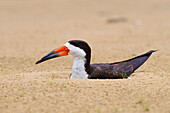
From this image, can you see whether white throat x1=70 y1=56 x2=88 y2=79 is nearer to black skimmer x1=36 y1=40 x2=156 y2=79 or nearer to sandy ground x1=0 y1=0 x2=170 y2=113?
black skimmer x1=36 y1=40 x2=156 y2=79

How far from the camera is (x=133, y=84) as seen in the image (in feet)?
14.8

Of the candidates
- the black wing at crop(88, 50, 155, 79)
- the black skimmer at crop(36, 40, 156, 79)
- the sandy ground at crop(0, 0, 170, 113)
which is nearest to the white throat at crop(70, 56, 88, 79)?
the black skimmer at crop(36, 40, 156, 79)

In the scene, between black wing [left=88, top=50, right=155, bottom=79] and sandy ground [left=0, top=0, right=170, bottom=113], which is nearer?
sandy ground [left=0, top=0, right=170, bottom=113]

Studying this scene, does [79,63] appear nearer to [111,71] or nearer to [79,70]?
[79,70]

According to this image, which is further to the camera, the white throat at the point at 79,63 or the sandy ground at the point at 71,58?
the white throat at the point at 79,63

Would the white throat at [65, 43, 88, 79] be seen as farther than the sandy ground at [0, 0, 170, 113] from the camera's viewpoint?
Yes

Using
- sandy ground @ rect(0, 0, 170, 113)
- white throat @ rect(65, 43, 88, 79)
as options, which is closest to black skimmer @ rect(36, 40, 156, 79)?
white throat @ rect(65, 43, 88, 79)

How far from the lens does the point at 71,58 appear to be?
750 cm

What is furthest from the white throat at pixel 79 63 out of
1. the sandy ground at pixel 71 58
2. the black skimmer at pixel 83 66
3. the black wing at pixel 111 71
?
the sandy ground at pixel 71 58

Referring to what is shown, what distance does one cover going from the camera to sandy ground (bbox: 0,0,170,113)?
151 inches

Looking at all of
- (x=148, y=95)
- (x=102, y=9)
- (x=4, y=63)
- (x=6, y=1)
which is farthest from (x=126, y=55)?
(x=6, y=1)

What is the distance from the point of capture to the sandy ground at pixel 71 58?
3832mm

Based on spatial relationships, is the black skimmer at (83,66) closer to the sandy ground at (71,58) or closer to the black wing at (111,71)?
the black wing at (111,71)

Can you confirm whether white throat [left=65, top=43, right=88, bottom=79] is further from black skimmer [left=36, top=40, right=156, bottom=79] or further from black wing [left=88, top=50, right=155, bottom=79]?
black wing [left=88, top=50, right=155, bottom=79]
